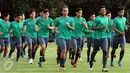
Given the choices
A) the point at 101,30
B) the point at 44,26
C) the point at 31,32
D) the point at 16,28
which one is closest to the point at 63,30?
the point at 101,30

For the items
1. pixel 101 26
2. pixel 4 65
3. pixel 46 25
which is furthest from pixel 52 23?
pixel 4 65

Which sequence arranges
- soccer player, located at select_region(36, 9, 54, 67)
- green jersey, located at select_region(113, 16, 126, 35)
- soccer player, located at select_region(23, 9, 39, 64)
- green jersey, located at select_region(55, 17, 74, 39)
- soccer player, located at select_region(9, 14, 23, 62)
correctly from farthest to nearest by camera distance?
soccer player, located at select_region(9, 14, 23, 62) < soccer player, located at select_region(23, 9, 39, 64) < soccer player, located at select_region(36, 9, 54, 67) < green jersey, located at select_region(113, 16, 126, 35) < green jersey, located at select_region(55, 17, 74, 39)

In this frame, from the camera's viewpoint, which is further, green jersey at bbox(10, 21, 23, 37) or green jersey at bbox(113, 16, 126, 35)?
green jersey at bbox(10, 21, 23, 37)

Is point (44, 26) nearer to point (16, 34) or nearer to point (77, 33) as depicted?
point (77, 33)

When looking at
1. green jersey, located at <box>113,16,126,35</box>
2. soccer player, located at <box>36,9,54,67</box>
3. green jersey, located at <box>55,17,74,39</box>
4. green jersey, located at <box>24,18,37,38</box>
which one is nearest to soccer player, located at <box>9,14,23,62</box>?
green jersey, located at <box>24,18,37,38</box>

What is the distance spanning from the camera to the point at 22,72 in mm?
14672

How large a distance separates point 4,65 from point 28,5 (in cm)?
3804

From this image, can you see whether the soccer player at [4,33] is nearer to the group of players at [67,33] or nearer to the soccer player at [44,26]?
the group of players at [67,33]

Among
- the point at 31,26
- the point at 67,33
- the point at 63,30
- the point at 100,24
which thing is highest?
the point at 31,26

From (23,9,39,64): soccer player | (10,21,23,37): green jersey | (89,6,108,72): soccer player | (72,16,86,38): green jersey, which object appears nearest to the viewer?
(89,6,108,72): soccer player

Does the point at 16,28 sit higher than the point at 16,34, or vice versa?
the point at 16,28

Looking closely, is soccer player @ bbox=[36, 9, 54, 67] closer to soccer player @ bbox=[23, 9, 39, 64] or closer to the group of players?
the group of players

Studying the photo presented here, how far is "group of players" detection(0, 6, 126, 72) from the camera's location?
587 inches

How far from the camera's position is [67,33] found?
15422mm
